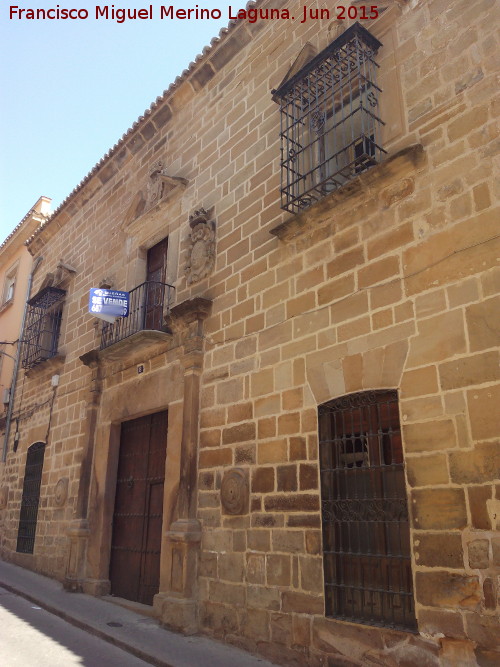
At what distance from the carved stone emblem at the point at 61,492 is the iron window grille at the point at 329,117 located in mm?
5310

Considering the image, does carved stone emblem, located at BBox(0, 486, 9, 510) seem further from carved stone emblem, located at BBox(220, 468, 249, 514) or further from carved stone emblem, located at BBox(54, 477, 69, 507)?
carved stone emblem, located at BBox(220, 468, 249, 514)

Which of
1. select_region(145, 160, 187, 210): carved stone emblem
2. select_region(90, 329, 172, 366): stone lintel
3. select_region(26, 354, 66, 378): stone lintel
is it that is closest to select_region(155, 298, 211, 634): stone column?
select_region(90, 329, 172, 366): stone lintel

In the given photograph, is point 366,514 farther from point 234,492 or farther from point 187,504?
point 187,504

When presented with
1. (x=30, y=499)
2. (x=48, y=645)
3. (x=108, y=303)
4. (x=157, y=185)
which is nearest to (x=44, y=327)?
(x=30, y=499)

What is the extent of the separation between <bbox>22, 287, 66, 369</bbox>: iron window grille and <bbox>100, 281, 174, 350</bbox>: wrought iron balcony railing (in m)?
2.63

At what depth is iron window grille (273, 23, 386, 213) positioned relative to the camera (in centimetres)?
477

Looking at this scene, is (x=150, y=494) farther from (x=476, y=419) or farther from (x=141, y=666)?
(x=476, y=419)

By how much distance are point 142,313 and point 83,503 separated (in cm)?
270

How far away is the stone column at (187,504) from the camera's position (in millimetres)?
5051

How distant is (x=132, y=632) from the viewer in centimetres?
503

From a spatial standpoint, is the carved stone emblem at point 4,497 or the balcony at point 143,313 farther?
the carved stone emblem at point 4,497

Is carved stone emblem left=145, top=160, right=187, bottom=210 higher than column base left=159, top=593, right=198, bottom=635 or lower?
higher

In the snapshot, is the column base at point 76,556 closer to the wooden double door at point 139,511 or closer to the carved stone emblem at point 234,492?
the wooden double door at point 139,511

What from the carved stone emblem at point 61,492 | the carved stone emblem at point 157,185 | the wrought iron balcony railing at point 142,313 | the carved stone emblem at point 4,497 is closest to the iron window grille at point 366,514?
the wrought iron balcony railing at point 142,313
